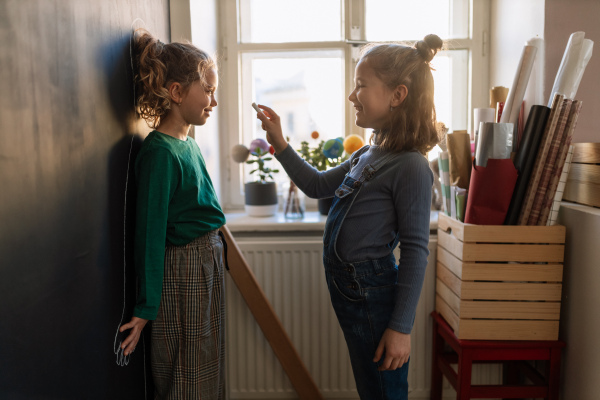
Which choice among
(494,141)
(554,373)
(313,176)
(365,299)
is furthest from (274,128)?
(554,373)

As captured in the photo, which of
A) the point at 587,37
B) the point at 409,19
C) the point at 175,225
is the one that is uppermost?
the point at 409,19

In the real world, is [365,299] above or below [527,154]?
below

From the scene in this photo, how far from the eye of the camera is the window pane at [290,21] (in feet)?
6.23

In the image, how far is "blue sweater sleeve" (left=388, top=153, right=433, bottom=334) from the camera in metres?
1.00

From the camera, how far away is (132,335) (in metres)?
0.93

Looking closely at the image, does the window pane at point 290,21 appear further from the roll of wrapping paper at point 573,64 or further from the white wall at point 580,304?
the white wall at point 580,304

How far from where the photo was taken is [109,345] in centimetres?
88

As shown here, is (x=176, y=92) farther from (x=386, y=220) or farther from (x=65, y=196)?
(x=386, y=220)

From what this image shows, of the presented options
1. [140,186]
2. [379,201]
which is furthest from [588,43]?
[140,186]

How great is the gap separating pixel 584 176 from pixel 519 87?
12.3 inches

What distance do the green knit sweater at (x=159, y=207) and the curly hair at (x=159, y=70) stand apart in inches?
2.4

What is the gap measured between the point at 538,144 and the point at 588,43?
0.94 feet

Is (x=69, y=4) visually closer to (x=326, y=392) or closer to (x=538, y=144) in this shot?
(x=538, y=144)

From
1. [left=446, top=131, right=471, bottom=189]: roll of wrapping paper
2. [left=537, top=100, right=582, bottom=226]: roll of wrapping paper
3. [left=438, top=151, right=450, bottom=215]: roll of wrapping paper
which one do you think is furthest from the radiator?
[left=537, top=100, right=582, bottom=226]: roll of wrapping paper
